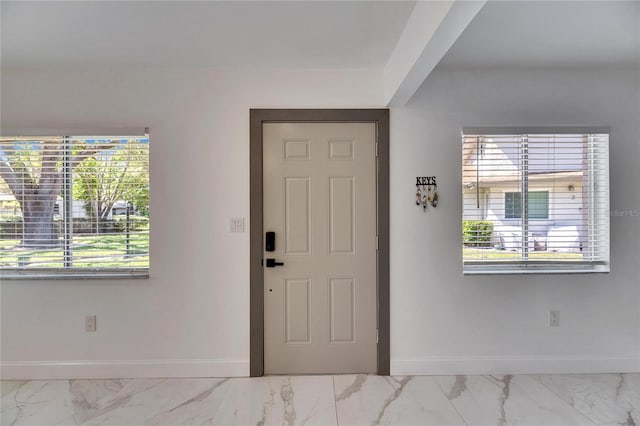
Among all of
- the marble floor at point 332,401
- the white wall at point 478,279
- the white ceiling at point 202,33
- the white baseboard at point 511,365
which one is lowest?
the marble floor at point 332,401

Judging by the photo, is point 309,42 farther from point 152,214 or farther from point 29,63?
point 29,63

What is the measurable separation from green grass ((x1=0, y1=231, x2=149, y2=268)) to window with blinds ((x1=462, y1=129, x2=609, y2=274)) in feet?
8.54

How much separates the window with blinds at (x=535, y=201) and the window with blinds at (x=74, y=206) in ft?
Answer: 8.58

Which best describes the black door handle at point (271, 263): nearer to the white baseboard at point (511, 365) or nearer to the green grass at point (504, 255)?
the white baseboard at point (511, 365)

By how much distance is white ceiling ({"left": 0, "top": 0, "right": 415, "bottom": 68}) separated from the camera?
1861 mm

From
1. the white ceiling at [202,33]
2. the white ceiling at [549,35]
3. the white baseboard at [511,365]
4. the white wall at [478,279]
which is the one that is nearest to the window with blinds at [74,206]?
the white ceiling at [202,33]

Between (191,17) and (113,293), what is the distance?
2.09m

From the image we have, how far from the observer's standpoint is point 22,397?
2.38 metres

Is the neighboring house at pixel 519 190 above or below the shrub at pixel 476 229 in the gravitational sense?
above

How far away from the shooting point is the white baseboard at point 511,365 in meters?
2.67

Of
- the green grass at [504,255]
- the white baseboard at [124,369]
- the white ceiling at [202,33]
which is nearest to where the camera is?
the white ceiling at [202,33]

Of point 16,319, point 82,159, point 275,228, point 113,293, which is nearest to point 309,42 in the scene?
point 275,228

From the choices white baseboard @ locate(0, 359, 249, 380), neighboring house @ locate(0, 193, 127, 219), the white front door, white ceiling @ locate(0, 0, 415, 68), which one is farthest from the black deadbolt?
white ceiling @ locate(0, 0, 415, 68)

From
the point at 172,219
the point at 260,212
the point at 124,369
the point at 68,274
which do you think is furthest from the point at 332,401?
the point at 68,274
